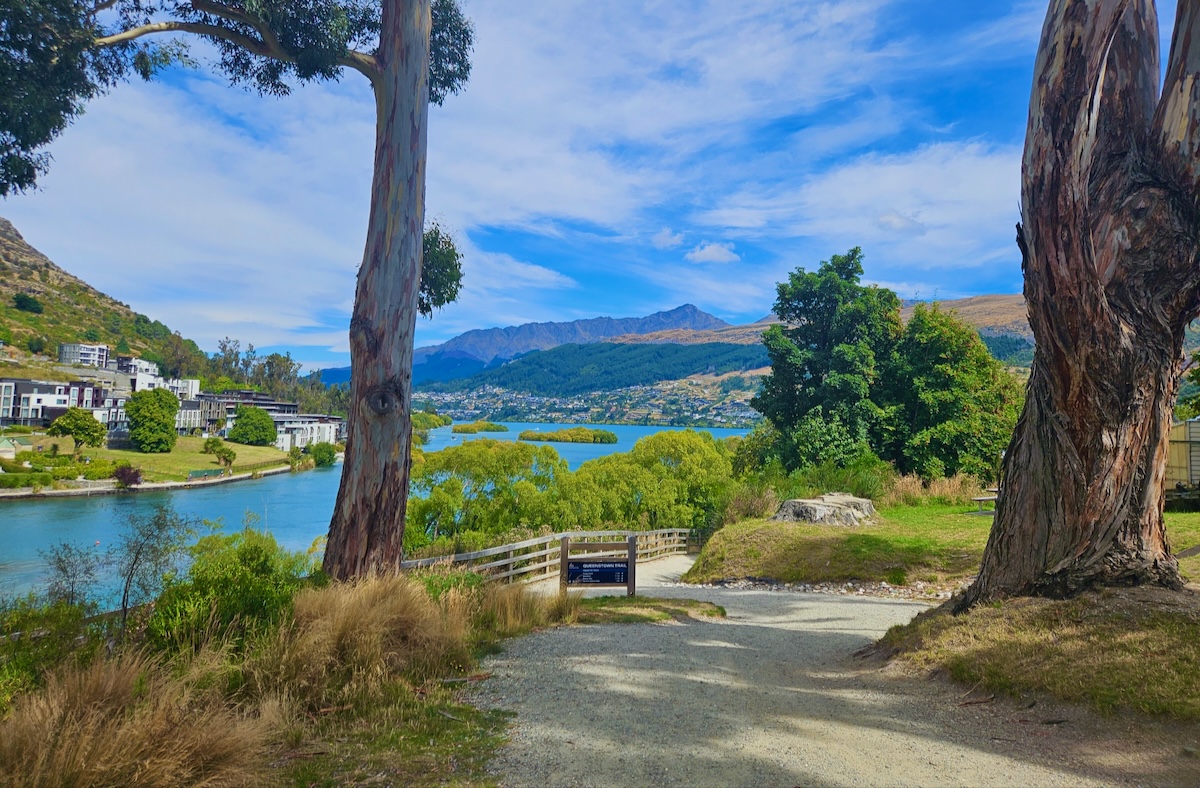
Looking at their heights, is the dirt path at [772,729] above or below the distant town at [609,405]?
below

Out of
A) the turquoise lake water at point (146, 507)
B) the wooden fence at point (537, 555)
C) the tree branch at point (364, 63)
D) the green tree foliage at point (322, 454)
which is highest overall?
the tree branch at point (364, 63)

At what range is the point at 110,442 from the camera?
2424 inches

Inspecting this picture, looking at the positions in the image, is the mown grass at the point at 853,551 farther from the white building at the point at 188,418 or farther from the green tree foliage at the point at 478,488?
the white building at the point at 188,418

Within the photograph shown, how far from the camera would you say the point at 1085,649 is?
421cm

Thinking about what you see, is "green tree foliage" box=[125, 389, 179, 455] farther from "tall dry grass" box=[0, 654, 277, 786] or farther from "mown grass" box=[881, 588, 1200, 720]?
"mown grass" box=[881, 588, 1200, 720]

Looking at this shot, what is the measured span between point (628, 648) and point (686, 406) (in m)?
115

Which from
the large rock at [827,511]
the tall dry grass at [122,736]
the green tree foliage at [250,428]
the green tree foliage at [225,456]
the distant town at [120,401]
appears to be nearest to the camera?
the tall dry grass at [122,736]

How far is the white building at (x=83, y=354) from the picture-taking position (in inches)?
3378

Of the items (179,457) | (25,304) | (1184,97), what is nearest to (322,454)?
(179,457)

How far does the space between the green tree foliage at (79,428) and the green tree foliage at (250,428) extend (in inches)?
690

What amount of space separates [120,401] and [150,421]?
9.39m

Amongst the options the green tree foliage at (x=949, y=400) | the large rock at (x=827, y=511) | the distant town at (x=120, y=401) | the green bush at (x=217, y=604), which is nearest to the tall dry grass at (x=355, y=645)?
the green bush at (x=217, y=604)

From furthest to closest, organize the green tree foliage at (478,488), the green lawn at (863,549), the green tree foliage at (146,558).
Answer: the green tree foliage at (478,488) → the green lawn at (863,549) → the green tree foliage at (146,558)

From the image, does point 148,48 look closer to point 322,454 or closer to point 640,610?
point 640,610
